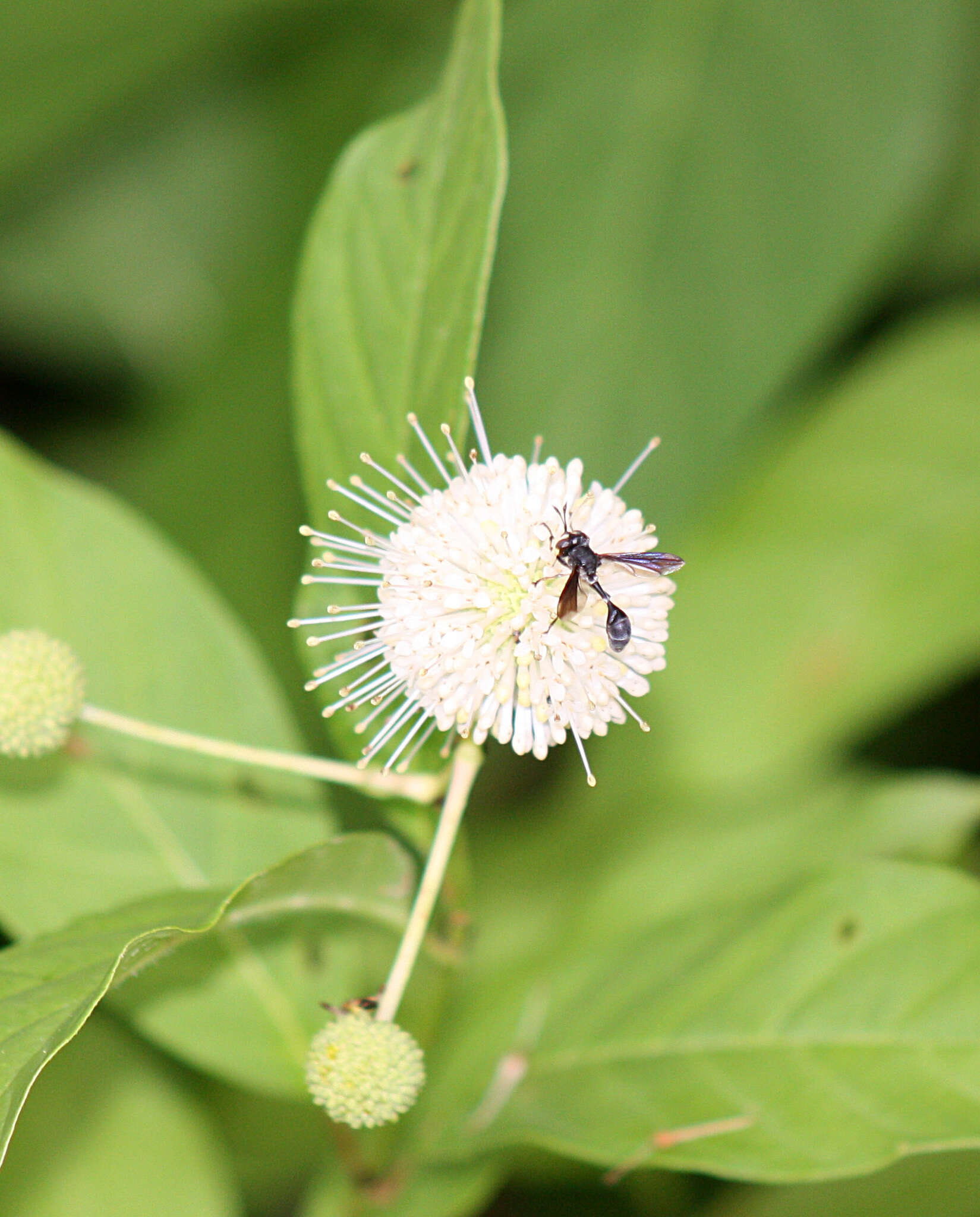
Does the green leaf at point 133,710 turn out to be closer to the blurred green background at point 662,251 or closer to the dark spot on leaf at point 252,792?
the dark spot on leaf at point 252,792

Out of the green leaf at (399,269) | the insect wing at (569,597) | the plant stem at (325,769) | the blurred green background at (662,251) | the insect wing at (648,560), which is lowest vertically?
the plant stem at (325,769)

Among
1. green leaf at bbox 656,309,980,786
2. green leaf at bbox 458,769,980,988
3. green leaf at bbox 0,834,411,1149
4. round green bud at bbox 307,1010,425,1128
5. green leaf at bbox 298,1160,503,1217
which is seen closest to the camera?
green leaf at bbox 0,834,411,1149

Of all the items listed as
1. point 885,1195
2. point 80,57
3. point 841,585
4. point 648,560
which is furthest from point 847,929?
point 80,57

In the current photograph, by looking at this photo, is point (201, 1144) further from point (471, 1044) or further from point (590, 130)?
point (590, 130)

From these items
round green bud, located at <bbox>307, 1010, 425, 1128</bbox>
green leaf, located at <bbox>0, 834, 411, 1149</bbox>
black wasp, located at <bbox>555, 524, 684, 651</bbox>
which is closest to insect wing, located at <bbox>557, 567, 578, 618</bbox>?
black wasp, located at <bbox>555, 524, 684, 651</bbox>

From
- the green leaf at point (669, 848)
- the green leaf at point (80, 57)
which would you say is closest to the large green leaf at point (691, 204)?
the green leaf at point (669, 848)

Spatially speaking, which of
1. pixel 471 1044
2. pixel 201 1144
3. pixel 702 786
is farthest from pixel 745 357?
pixel 201 1144

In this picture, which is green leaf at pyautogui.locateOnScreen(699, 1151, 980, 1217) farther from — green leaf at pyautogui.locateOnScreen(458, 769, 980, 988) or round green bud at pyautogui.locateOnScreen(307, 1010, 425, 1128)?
round green bud at pyautogui.locateOnScreen(307, 1010, 425, 1128)

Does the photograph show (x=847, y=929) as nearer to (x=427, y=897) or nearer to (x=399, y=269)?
(x=427, y=897)
